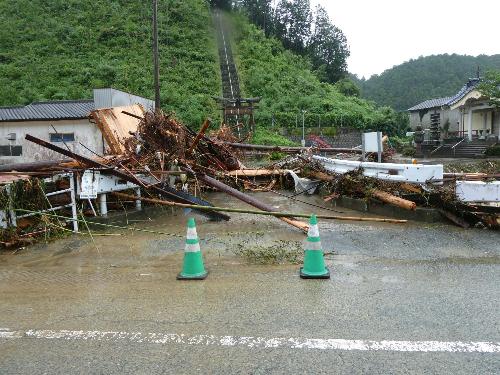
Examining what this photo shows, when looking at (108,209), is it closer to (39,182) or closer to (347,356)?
(39,182)

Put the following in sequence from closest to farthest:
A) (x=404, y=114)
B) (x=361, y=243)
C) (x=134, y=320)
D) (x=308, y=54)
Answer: (x=134, y=320) → (x=361, y=243) → (x=404, y=114) → (x=308, y=54)

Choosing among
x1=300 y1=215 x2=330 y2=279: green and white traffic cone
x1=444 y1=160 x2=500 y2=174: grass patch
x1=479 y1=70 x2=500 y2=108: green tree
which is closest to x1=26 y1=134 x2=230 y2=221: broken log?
x1=300 y1=215 x2=330 y2=279: green and white traffic cone

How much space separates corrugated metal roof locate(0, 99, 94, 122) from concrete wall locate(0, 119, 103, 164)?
0.81 feet

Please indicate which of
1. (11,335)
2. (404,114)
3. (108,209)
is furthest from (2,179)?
(404,114)

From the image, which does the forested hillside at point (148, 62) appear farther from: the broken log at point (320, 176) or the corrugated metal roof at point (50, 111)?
the broken log at point (320, 176)

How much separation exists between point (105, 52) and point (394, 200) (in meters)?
41.5

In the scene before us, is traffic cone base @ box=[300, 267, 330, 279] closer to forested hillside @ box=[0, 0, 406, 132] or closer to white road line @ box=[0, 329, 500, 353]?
white road line @ box=[0, 329, 500, 353]

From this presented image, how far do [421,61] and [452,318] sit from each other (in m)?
85.2

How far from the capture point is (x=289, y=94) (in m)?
40.1

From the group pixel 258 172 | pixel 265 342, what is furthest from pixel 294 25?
pixel 265 342

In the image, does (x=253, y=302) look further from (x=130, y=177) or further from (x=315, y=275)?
(x=130, y=177)

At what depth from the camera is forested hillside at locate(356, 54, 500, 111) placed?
225 ft

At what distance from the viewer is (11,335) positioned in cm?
357

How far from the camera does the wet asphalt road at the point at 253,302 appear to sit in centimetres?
305
